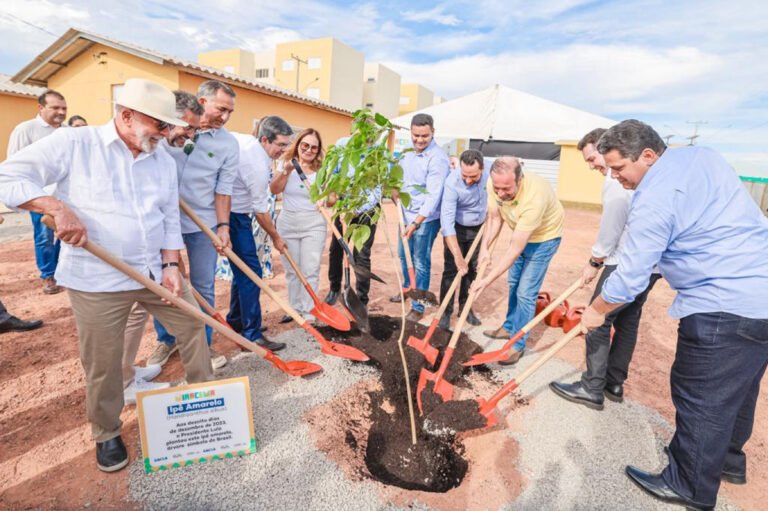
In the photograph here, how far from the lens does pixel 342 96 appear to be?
34.5m

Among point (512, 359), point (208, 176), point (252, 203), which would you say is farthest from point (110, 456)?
point (512, 359)

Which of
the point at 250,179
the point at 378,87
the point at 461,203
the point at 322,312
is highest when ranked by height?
the point at 378,87

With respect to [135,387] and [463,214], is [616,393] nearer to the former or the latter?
[463,214]

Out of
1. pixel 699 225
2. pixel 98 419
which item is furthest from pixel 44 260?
pixel 699 225

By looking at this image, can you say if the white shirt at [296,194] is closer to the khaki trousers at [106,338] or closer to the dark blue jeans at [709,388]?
the khaki trousers at [106,338]

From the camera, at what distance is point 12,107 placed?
1416 cm

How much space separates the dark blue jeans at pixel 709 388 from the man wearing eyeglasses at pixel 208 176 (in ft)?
9.51

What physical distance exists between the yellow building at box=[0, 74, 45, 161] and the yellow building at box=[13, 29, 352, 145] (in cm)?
212

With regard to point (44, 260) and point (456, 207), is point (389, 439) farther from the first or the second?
point (44, 260)

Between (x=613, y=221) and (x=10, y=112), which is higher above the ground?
(x=10, y=112)

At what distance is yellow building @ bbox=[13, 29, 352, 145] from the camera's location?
33.8 feet

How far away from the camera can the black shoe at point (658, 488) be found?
216 centimetres

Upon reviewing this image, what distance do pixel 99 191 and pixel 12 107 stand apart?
690 inches

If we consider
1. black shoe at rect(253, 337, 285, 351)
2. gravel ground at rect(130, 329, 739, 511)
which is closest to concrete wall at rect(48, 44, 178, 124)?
black shoe at rect(253, 337, 285, 351)
